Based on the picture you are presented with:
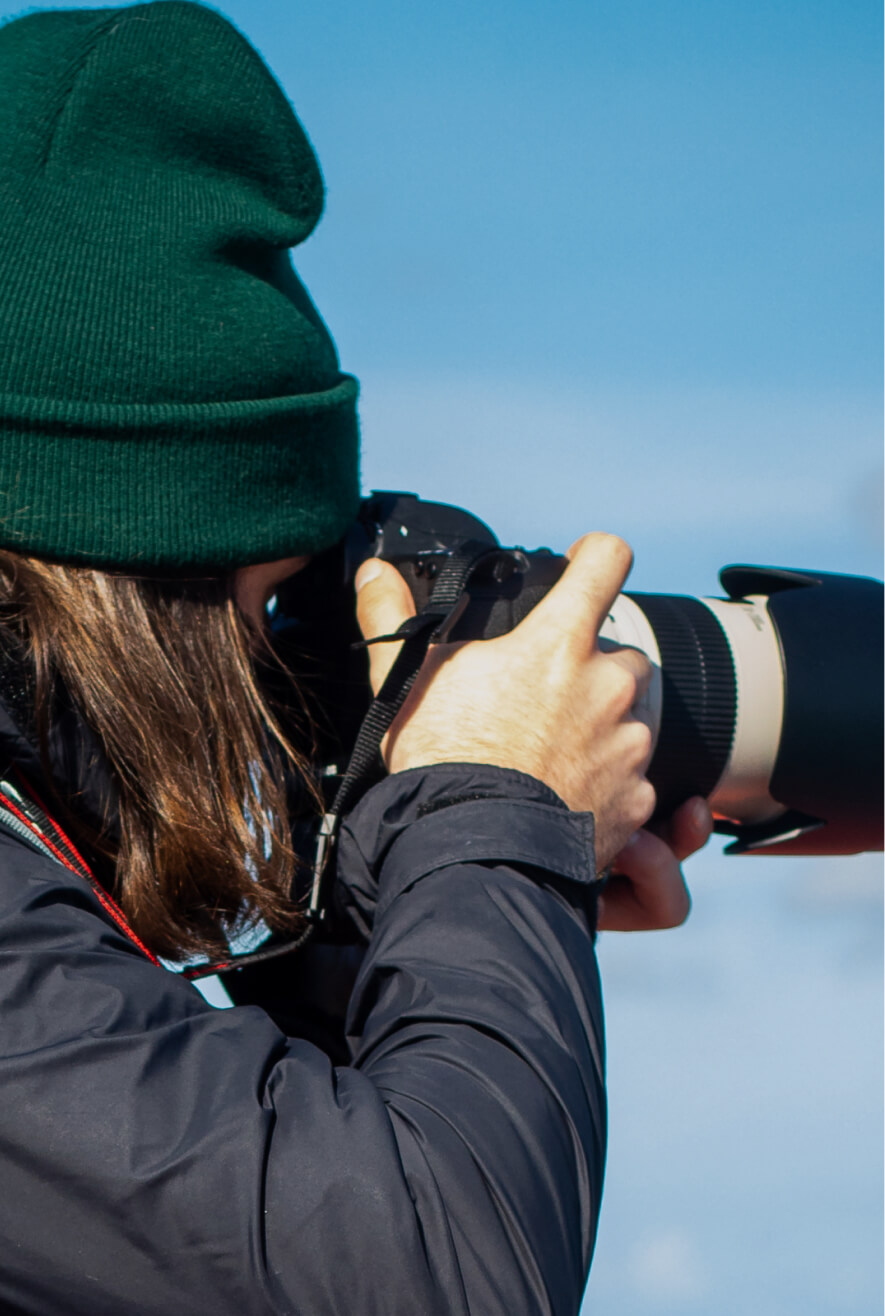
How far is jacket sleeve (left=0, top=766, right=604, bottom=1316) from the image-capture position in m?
0.84

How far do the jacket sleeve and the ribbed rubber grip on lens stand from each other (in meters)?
0.52

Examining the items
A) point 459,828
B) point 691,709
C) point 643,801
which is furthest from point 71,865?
point 691,709

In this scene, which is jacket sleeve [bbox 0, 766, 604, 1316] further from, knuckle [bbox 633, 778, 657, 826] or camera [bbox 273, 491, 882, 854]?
camera [bbox 273, 491, 882, 854]

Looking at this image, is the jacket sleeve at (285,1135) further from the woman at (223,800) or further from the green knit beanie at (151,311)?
the green knit beanie at (151,311)

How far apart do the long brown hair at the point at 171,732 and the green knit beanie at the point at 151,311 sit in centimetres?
4

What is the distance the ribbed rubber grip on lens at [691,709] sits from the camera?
4.97 feet

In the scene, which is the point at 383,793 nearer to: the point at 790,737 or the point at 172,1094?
the point at 172,1094

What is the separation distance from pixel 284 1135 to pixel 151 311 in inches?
25.9

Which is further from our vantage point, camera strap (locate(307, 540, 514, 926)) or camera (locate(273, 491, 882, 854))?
camera (locate(273, 491, 882, 854))

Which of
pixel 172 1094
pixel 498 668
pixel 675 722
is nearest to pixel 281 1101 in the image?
pixel 172 1094

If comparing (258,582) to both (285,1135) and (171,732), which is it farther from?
(285,1135)

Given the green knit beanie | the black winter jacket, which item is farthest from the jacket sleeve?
the green knit beanie

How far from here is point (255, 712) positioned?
1254 millimetres

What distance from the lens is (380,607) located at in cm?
134
